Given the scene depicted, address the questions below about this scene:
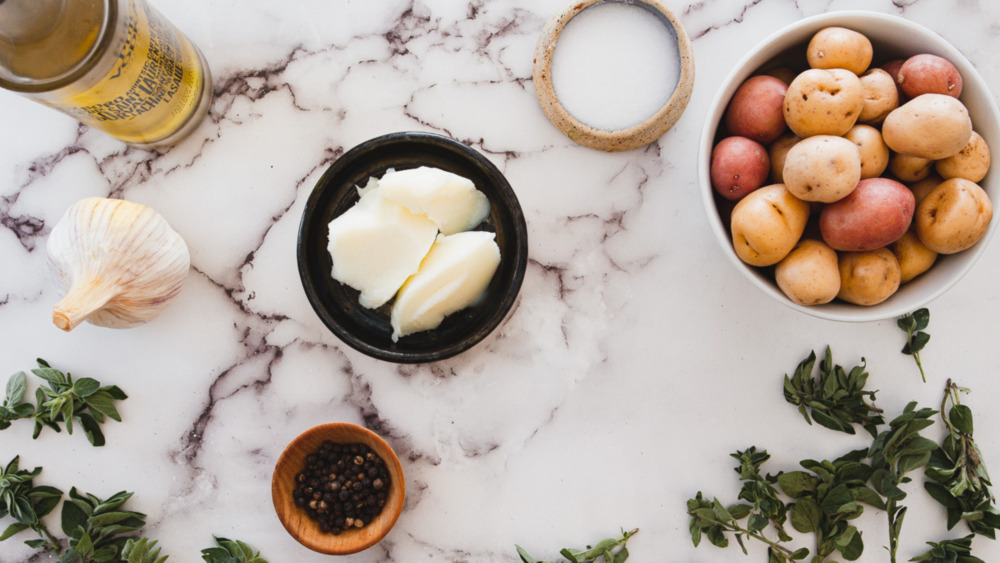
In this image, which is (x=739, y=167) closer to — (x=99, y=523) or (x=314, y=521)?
(x=314, y=521)

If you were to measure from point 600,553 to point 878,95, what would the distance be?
0.65 meters

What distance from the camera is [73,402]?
35.4 inches

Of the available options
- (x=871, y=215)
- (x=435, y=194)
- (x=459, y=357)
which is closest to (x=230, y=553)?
(x=459, y=357)

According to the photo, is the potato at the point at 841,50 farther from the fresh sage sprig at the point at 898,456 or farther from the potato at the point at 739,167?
the fresh sage sprig at the point at 898,456

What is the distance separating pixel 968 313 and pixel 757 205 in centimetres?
44

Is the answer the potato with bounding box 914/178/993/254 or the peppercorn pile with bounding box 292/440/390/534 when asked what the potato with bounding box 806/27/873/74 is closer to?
the potato with bounding box 914/178/993/254

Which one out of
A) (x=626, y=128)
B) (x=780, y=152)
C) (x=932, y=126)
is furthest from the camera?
(x=626, y=128)

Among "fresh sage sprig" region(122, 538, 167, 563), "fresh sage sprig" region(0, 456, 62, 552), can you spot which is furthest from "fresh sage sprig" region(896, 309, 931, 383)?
"fresh sage sprig" region(0, 456, 62, 552)

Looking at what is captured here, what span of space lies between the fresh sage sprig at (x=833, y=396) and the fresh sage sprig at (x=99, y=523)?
3.00ft

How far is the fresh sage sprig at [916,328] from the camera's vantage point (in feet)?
2.90

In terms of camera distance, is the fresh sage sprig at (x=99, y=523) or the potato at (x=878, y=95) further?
the fresh sage sprig at (x=99, y=523)

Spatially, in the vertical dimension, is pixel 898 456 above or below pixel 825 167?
below

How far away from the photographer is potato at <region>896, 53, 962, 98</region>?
677 mm

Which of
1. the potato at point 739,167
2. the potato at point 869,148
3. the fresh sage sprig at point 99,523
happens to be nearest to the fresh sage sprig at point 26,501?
the fresh sage sprig at point 99,523
